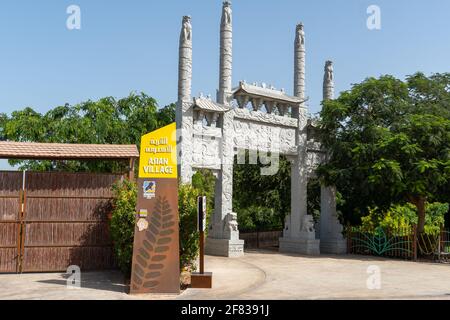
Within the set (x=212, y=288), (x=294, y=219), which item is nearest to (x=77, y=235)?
(x=212, y=288)

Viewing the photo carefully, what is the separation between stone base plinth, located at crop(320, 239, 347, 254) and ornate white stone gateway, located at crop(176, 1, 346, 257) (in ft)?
0.12

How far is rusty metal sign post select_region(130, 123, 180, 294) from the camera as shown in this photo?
360 inches

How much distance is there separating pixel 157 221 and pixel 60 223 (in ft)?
9.79

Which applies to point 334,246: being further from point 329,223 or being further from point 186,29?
point 186,29

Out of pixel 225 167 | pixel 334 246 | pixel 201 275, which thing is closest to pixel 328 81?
pixel 225 167

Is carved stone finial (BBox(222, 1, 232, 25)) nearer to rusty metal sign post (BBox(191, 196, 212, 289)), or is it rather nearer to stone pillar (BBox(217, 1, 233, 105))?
stone pillar (BBox(217, 1, 233, 105))

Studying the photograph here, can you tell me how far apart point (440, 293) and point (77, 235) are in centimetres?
772

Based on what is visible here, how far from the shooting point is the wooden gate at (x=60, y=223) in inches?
428

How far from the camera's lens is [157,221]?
934 centimetres

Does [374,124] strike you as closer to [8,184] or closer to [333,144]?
[333,144]

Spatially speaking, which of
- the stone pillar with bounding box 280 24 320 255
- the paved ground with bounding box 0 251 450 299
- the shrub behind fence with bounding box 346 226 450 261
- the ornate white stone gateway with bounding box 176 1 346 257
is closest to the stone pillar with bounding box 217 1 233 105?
the ornate white stone gateway with bounding box 176 1 346 257

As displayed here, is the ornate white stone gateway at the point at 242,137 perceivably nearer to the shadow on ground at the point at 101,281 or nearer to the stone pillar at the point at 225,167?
the stone pillar at the point at 225,167

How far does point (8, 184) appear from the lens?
11.0 m

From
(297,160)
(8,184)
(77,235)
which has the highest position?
(297,160)
